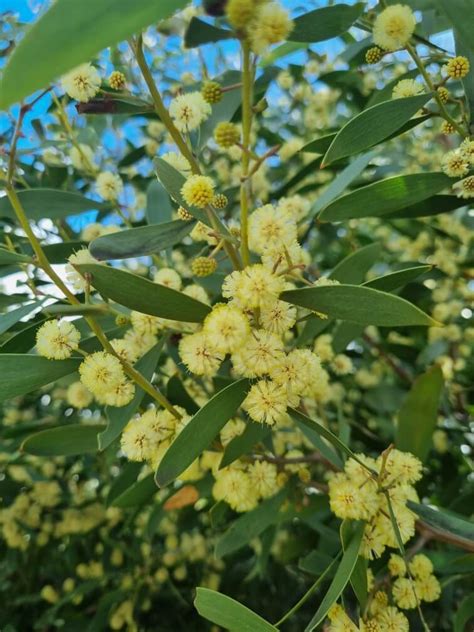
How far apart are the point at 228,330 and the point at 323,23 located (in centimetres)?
50

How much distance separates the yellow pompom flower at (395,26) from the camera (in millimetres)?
962

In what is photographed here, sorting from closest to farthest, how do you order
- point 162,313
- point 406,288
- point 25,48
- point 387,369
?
point 25,48, point 162,313, point 406,288, point 387,369

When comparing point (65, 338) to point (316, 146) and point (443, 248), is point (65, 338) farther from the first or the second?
point (443, 248)

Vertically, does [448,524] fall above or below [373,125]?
below

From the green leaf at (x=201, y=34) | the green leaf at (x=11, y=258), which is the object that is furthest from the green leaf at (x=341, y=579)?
the green leaf at (x=201, y=34)

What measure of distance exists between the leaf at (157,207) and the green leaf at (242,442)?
488mm

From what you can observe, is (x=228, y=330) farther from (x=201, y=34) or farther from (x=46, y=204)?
(x=46, y=204)

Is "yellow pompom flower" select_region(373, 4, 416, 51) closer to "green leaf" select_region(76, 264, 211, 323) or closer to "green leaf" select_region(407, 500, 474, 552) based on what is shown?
"green leaf" select_region(76, 264, 211, 323)

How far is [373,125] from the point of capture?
3.10ft

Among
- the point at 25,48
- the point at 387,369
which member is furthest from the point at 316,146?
the point at 387,369

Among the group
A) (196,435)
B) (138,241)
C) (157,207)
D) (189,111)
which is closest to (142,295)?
(138,241)

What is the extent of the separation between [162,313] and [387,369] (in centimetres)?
139

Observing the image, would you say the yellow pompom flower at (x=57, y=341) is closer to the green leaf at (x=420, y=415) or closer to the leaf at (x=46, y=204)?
the leaf at (x=46, y=204)

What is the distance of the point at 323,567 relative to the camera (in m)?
1.24
